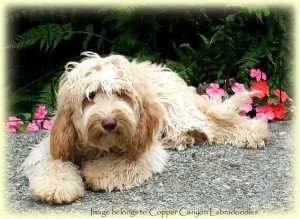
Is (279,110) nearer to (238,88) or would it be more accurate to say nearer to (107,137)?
(238,88)

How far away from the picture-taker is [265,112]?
21.5ft

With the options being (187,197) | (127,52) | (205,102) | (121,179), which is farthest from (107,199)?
(127,52)

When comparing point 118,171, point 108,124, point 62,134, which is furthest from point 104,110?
point 118,171

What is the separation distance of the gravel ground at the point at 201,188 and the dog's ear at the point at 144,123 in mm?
257

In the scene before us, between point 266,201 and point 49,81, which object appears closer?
point 266,201

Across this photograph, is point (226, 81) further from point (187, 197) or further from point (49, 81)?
point (187, 197)

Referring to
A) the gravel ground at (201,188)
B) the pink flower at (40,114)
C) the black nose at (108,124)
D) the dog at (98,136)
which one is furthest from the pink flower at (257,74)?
the black nose at (108,124)

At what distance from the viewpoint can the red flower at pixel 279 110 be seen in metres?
6.55

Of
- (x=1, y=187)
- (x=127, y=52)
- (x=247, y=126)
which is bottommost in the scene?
(x=1, y=187)

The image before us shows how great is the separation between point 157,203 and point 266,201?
0.72 m

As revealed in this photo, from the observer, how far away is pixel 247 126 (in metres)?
5.91

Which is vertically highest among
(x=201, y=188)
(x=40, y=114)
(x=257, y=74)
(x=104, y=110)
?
(x=257, y=74)

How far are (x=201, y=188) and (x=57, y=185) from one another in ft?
3.28

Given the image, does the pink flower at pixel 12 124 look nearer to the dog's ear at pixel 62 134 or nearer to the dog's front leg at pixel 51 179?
the dog's front leg at pixel 51 179
